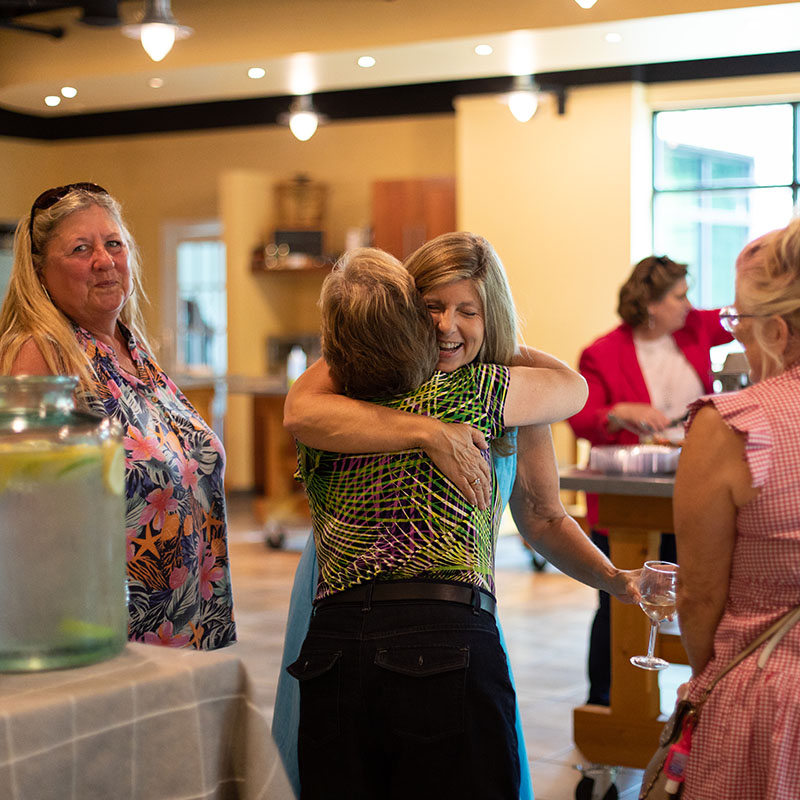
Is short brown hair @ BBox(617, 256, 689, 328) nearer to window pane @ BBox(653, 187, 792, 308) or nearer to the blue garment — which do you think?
the blue garment

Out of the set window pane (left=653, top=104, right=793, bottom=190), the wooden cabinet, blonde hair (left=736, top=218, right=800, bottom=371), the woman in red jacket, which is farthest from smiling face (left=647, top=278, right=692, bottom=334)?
the wooden cabinet

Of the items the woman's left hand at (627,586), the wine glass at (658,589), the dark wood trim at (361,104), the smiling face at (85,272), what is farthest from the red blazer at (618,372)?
the dark wood trim at (361,104)

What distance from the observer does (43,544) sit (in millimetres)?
1210

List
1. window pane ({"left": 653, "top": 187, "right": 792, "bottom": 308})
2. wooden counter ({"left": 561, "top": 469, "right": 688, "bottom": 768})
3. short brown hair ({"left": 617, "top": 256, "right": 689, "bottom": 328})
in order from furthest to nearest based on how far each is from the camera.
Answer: window pane ({"left": 653, "top": 187, "right": 792, "bottom": 308})
short brown hair ({"left": 617, "top": 256, "right": 689, "bottom": 328})
wooden counter ({"left": 561, "top": 469, "right": 688, "bottom": 768})

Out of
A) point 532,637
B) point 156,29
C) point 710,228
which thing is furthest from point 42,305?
point 710,228

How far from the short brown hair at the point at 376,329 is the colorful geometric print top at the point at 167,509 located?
52 centimetres

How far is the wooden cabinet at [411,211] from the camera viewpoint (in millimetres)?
9891

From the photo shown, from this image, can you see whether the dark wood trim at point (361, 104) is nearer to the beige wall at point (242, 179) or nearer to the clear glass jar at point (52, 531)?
the beige wall at point (242, 179)

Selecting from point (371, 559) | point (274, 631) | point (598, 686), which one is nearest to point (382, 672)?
point (371, 559)

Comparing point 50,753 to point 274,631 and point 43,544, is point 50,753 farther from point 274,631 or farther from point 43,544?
point 274,631

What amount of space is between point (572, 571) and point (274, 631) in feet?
12.5

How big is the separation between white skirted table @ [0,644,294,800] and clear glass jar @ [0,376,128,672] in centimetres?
4

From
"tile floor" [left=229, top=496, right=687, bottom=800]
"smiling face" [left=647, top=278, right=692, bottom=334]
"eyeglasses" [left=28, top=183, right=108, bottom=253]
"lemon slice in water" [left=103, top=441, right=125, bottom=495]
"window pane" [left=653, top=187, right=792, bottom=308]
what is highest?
"window pane" [left=653, top=187, right=792, bottom=308]

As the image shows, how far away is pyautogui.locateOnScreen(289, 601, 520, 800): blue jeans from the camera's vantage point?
64.2 inches
